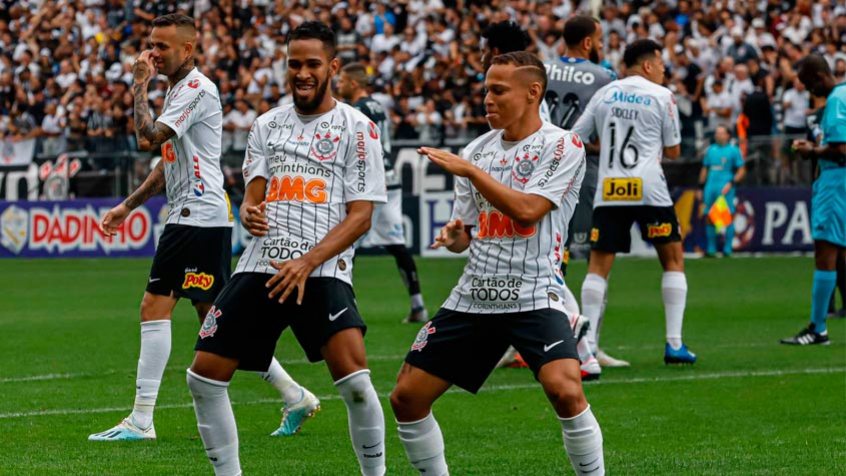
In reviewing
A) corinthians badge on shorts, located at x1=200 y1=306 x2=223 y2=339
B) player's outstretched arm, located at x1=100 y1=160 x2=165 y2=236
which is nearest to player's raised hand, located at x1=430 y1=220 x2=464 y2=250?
corinthians badge on shorts, located at x1=200 y1=306 x2=223 y2=339

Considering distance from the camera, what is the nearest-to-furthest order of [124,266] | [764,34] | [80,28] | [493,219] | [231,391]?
[493,219] → [231,391] → [124,266] → [764,34] → [80,28]

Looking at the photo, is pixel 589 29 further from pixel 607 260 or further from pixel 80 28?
pixel 80 28

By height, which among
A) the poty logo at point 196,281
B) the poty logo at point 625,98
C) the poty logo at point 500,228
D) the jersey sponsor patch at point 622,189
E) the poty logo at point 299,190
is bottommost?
the poty logo at point 196,281

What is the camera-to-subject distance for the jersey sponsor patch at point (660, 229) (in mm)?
11562

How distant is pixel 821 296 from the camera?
13047mm

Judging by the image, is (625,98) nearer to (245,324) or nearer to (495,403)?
(495,403)

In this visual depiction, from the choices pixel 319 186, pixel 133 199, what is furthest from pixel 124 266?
pixel 319 186

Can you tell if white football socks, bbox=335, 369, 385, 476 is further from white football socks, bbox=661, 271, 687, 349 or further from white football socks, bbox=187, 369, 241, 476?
white football socks, bbox=661, 271, 687, 349

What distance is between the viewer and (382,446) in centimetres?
658

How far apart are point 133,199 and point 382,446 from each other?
2.95 m

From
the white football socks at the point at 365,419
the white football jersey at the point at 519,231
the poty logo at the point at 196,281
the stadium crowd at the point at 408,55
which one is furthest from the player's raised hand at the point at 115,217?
the stadium crowd at the point at 408,55

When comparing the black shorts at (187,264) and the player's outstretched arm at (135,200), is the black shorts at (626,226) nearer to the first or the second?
the black shorts at (187,264)

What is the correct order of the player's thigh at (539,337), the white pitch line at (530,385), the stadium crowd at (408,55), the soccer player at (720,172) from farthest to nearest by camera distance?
the stadium crowd at (408,55) < the soccer player at (720,172) < the white pitch line at (530,385) < the player's thigh at (539,337)

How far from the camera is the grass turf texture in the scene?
780cm
